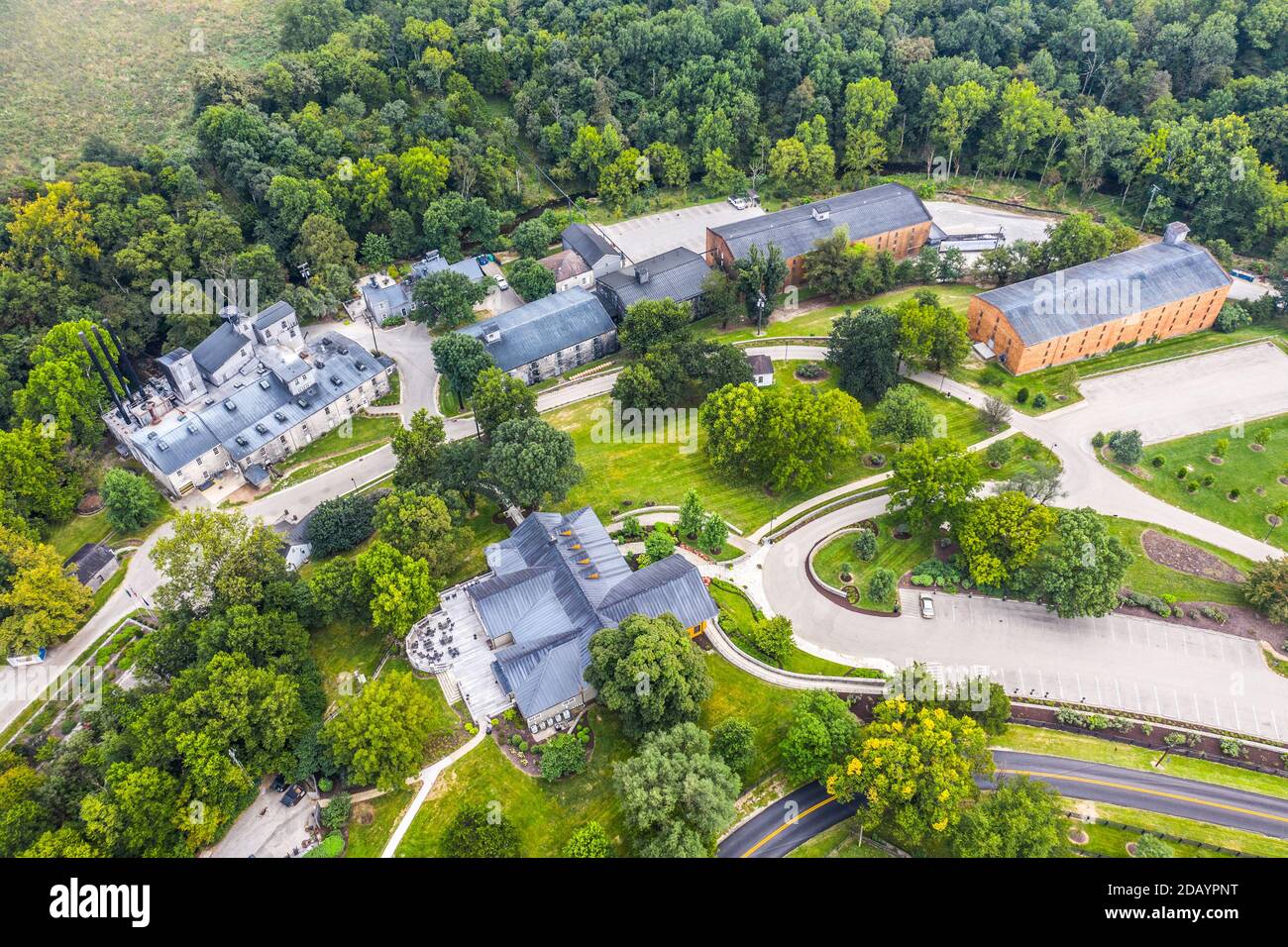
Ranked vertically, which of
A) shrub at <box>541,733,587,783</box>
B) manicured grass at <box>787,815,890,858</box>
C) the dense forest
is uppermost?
the dense forest

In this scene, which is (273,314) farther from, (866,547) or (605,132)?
(866,547)

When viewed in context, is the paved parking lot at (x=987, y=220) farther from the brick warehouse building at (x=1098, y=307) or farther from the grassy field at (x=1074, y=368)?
the grassy field at (x=1074, y=368)

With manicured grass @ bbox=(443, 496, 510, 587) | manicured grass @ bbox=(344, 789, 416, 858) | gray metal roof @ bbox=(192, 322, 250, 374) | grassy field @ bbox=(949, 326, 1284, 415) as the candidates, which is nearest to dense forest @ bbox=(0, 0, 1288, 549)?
gray metal roof @ bbox=(192, 322, 250, 374)

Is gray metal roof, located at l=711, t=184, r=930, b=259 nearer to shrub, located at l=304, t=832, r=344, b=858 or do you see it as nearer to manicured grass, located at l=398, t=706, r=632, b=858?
manicured grass, located at l=398, t=706, r=632, b=858

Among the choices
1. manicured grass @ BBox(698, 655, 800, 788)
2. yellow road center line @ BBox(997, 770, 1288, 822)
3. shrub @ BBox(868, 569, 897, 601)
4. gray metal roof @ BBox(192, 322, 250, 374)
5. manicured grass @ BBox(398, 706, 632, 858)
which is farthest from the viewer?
gray metal roof @ BBox(192, 322, 250, 374)

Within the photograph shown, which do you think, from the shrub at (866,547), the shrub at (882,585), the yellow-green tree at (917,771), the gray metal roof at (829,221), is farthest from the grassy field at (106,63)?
the yellow-green tree at (917,771)

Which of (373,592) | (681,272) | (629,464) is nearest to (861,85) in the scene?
(681,272)
